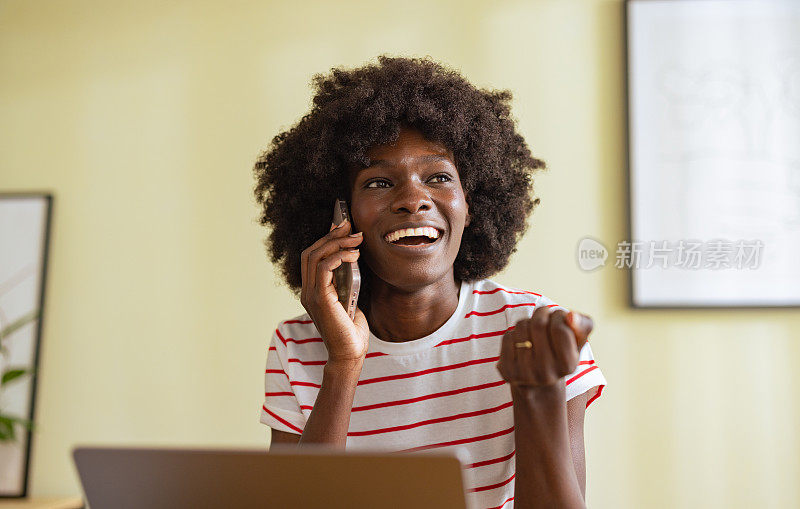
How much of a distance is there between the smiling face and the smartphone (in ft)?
0.08

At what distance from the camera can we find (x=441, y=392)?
125cm

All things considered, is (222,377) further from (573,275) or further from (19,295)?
(573,275)

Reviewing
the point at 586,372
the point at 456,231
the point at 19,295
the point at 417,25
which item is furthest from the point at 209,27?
the point at 586,372

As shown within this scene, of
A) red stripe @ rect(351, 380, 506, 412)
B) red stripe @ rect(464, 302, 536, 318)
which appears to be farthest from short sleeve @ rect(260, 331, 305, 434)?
red stripe @ rect(464, 302, 536, 318)

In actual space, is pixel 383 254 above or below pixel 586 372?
above

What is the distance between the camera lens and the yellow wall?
206 centimetres

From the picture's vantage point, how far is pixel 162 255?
230 cm

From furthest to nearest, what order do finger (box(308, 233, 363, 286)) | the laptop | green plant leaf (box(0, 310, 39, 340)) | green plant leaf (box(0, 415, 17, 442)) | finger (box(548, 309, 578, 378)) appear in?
green plant leaf (box(0, 310, 39, 340)) → green plant leaf (box(0, 415, 17, 442)) → finger (box(308, 233, 363, 286)) → finger (box(548, 309, 578, 378)) → the laptop

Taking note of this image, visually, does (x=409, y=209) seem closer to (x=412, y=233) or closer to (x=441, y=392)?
(x=412, y=233)

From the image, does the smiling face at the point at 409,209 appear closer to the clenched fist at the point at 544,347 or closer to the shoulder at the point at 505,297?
the shoulder at the point at 505,297

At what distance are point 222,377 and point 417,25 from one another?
1257 mm

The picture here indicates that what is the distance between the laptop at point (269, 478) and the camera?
616 millimetres

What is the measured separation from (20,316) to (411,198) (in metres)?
1.69

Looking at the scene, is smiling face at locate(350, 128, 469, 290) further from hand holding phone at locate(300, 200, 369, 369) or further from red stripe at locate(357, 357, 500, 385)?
red stripe at locate(357, 357, 500, 385)
